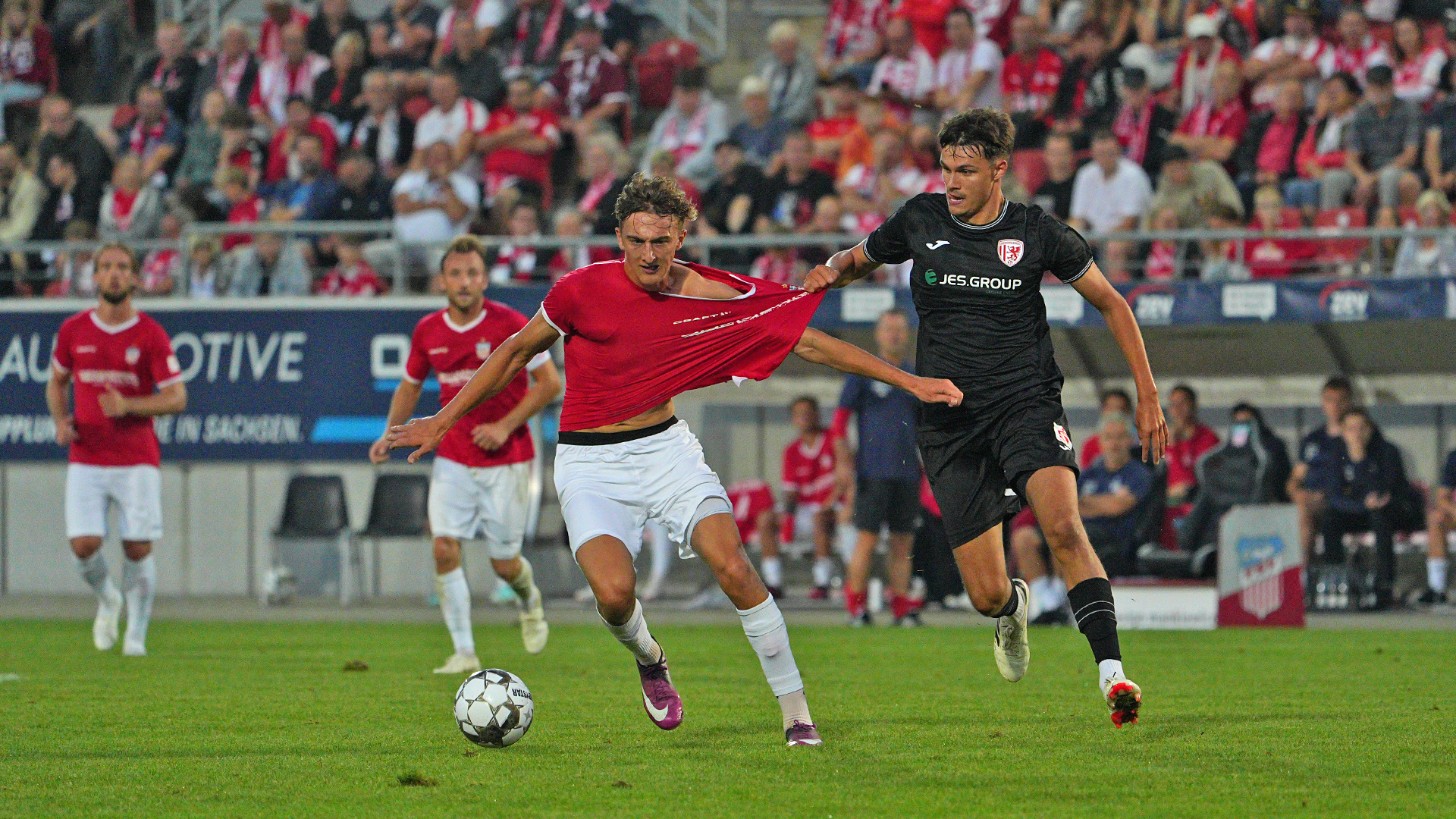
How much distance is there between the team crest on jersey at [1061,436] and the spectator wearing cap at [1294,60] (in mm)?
11582

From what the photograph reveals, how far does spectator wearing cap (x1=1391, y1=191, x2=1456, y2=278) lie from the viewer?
51.4 feet

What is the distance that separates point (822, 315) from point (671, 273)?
9669 millimetres

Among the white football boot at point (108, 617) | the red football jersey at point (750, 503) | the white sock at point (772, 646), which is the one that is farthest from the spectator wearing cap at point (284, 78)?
the white sock at point (772, 646)

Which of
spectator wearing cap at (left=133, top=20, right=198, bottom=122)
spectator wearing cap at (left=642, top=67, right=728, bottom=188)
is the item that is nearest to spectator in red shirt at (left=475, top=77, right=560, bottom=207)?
spectator wearing cap at (left=642, top=67, right=728, bottom=188)

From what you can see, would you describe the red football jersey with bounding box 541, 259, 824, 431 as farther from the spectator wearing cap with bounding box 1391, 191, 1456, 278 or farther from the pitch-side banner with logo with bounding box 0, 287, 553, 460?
the pitch-side banner with logo with bounding box 0, 287, 553, 460

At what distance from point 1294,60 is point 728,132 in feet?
20.6

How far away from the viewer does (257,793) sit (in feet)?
20.0

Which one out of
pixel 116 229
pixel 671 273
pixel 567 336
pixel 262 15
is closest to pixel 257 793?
pixel 567 336

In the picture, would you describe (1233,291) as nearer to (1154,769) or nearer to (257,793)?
(1154,769)

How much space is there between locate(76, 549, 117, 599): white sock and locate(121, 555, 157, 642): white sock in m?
0.13

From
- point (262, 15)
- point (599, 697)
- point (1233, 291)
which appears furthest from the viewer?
point (262, 15)

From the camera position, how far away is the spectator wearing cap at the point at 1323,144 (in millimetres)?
17188

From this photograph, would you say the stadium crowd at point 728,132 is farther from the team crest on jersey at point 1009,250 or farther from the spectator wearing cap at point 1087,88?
the team crest on jersey at point 1009,250

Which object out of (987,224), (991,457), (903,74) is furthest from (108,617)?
(903,74)
